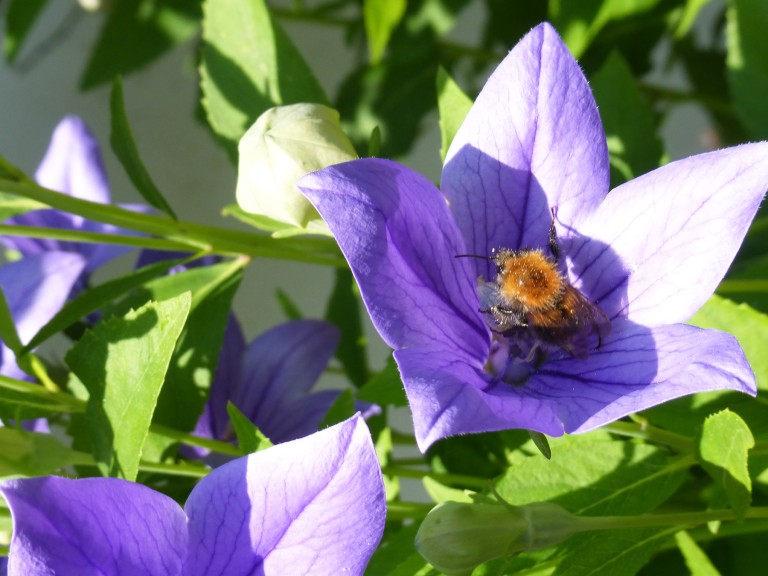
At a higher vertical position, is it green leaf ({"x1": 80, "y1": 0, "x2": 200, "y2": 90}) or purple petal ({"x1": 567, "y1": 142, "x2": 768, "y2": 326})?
green leaf ({"x1": 80, "y1": 0, "x2": 200, "y2": 90})

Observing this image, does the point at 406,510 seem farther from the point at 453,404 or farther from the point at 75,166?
the point at 75,166

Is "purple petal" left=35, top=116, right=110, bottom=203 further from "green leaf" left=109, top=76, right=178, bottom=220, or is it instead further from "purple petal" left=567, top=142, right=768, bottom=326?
"purple petal" left=567, top=142, right=768, bottom=326

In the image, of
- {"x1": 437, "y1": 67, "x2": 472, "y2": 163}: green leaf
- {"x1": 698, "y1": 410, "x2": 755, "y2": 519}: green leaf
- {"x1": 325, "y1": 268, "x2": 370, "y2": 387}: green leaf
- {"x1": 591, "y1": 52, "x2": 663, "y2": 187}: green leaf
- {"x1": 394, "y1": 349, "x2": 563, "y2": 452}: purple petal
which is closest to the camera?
{"x1": 394, "y1": 349, "x2": 563, "y2": 452}: purple petal

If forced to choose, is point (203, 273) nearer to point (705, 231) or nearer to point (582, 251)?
point (582, 251)

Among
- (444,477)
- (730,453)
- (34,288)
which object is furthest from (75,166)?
(730,453)

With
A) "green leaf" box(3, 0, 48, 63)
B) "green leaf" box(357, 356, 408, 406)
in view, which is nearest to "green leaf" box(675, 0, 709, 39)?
"green leaf" box(357, 356, 408, 406)

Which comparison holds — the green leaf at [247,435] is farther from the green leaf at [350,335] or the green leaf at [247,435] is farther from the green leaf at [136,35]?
the green leaf at [136,35]

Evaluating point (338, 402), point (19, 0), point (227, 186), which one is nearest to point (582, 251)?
point (338, 402)
